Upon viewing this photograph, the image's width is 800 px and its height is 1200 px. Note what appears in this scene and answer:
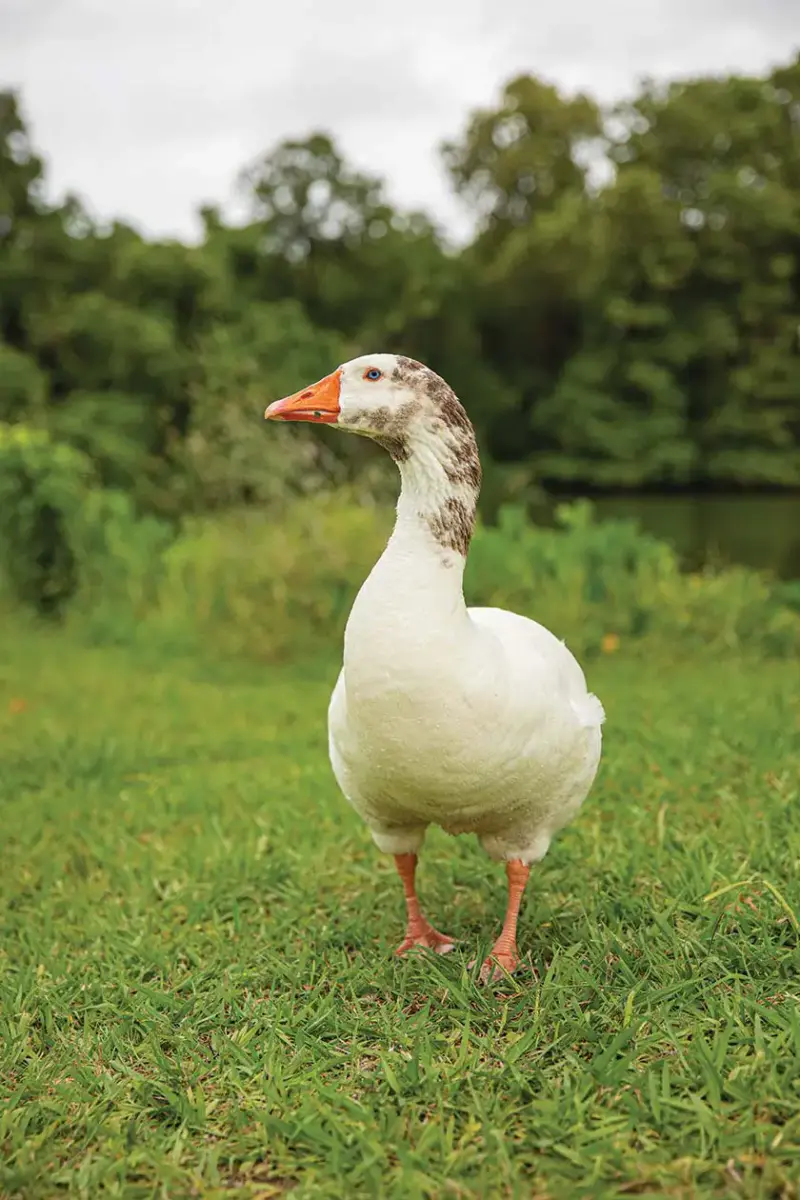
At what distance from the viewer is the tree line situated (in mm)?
22484

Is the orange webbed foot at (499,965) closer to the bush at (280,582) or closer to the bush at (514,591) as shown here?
the bush at (514,591)

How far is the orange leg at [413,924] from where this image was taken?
3066mm

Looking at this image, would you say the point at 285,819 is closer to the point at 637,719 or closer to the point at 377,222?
the point at 637,719

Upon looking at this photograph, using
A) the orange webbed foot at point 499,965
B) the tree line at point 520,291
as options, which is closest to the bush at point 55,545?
the orange webbed foot at point 499,965

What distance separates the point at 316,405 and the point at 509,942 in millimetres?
1501

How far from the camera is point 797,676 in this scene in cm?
630

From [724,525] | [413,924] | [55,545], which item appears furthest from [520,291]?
[413,924]

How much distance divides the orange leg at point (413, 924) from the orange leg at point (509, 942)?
0.66ft

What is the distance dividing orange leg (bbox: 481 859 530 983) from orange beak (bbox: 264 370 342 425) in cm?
132

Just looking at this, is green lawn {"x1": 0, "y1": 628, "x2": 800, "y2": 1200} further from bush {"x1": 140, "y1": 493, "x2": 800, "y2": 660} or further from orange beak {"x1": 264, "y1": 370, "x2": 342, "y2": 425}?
bush {"x1": 140, "y1": 493, "x2": 800, "y2": 660}

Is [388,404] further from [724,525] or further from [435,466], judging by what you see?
[724,525]

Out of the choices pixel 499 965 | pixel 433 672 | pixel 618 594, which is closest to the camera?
pixel 433 672

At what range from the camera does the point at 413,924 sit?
3.08m

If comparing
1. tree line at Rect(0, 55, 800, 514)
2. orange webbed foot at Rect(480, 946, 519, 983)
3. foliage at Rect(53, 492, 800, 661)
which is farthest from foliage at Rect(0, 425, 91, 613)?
tree line at Rect(0, 55, 800, 514)
